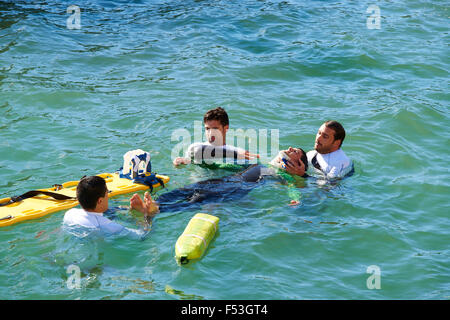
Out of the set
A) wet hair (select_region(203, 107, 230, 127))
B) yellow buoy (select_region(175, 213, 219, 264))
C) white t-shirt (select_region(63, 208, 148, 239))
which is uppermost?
wet hair (select_region(203, 107, 230, 127))

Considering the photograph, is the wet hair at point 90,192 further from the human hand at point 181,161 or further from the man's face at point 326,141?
the man's face at point 326,141

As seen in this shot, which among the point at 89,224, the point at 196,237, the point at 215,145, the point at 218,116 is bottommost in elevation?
the point at 196,237

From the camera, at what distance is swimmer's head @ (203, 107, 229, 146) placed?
740 centimetres

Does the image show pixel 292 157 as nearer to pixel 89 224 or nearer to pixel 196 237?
pixel 196 237

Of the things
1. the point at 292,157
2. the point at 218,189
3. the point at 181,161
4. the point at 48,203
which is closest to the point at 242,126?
the point at 181,161

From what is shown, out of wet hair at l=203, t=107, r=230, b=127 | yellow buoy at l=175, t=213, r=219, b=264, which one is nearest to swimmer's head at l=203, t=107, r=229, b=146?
wet hair at l=203, t=107, r=230, b=127

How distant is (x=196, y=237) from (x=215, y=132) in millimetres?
2169

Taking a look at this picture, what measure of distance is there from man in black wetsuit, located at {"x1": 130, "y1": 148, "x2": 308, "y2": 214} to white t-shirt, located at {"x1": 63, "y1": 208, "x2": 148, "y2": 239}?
55 centimetres

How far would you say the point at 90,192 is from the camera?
558cm

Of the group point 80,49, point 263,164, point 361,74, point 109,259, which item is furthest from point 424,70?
point 109,259

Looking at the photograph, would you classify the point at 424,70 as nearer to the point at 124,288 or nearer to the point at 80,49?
the point at 80,49

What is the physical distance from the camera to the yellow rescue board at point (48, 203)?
239 inches

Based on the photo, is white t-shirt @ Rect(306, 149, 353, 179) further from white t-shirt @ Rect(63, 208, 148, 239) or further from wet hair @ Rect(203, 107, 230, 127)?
white t-shirt @ Rect(63, 208, 148, 239)

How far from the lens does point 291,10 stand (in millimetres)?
16109
